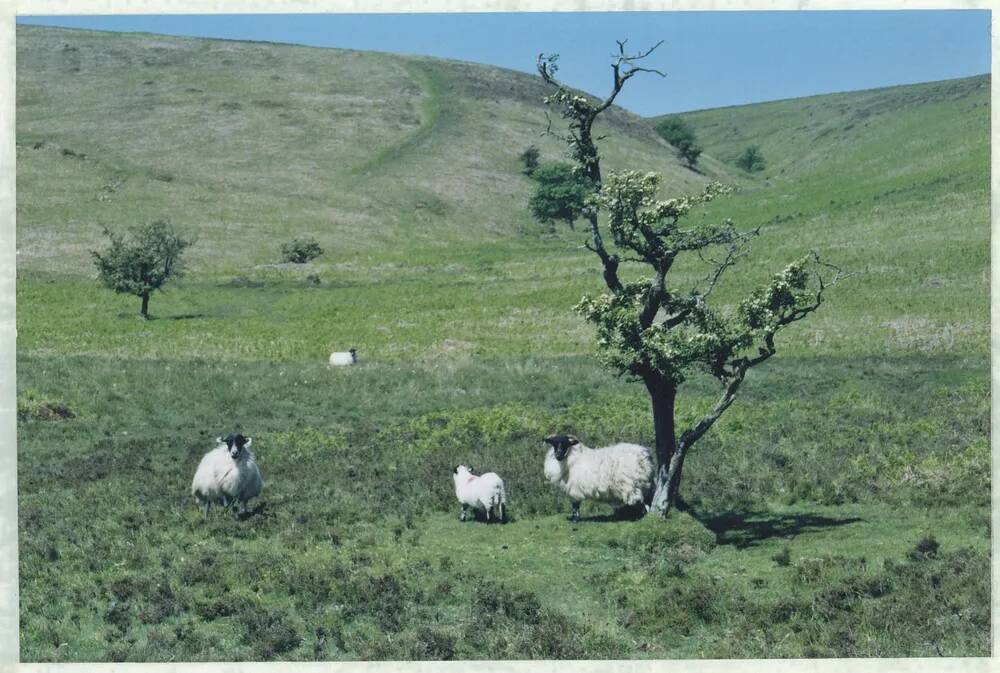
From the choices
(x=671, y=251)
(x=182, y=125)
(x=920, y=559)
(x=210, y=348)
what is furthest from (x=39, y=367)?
(x=182, y=125)

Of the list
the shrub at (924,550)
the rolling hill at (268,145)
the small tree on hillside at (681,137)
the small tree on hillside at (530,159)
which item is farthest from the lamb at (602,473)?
the small tree on hillside at (681,137)

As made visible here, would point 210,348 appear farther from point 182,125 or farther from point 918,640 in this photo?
point 182,125

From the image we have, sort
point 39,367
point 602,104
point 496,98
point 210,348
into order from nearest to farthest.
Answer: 1. point 602,104
2. point 39,367
3. point 210,348
4. point 496,98

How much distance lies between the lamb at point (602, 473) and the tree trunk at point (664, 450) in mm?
461

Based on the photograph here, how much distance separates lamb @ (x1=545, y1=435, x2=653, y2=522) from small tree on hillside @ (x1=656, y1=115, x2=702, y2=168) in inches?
6181

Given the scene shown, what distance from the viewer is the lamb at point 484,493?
2297 centimetres

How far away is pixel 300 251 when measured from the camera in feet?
306

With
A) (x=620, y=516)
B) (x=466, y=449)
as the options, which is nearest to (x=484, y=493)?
(x=620, y=516)

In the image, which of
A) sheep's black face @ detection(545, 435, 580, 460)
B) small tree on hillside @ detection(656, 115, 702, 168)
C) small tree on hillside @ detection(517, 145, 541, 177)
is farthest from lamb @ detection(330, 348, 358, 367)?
small tree on hillside @ detection(656, 115, 702, 168)

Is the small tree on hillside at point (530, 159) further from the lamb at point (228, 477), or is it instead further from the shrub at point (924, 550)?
the shrub at point (924, 550)

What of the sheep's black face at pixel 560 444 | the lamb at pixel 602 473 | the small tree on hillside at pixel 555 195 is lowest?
the lamb at pixel 602 473

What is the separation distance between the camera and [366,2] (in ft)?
55.9

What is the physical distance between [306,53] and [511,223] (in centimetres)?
8385

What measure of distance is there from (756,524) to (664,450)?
2620 mm
